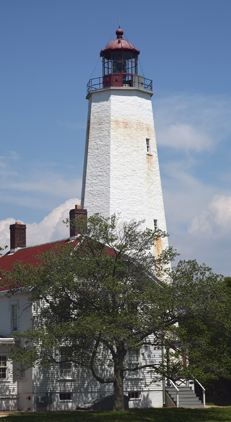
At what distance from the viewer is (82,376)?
40250 mm

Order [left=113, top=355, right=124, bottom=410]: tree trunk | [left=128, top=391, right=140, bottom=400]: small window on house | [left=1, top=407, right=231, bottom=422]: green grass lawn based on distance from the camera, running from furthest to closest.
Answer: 1. [left=128, top=391, right=140, bottom=400]: small window on house
2. [left=113, top=355, right=124, bottom=410]: tree trunk
3. [left=1, top=407, right=231, bottom=422]: green grass lawn

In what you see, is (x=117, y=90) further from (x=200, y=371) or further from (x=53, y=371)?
(x=200, y=371)

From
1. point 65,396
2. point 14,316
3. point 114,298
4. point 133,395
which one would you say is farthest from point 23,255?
point 114,298

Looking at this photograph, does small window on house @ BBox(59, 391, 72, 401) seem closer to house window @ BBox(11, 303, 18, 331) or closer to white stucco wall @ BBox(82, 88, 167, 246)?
house window @ BBox(11, 303, 18, 331)

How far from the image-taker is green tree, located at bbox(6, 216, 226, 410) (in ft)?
109

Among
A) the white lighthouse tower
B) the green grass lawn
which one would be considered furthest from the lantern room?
the green grass lawn

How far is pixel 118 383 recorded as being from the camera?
3469 cm

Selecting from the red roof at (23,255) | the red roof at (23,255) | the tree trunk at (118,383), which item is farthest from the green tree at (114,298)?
the red roof at (23,255)

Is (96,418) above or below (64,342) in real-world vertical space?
below

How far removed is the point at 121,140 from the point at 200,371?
51.8 ft

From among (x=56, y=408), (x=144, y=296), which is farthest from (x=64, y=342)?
(x=56, y=408)

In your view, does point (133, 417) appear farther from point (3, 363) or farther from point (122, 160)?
point (122, 160)

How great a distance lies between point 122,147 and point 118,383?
1418cm

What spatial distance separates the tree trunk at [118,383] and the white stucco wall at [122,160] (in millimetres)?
11036
